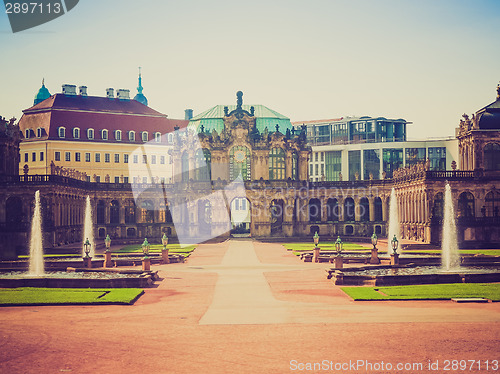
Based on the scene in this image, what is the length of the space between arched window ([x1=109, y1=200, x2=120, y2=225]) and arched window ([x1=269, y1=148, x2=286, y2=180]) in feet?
94.7

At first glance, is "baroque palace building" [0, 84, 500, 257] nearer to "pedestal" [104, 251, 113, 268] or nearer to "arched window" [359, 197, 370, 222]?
"arched window" [359, 197, 370, 222]

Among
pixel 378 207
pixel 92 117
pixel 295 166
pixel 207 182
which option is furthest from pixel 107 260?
pixel 92 117

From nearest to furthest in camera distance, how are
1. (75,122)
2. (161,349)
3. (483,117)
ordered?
(161,349) < (483,117) < (75,122)

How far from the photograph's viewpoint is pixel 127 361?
2894cm

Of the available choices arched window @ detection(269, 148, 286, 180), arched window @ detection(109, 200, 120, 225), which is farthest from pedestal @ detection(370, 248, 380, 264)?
arched window @ detection(109, 200, 120, 225)

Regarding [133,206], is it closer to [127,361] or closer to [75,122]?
[75,122]

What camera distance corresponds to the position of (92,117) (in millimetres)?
138625

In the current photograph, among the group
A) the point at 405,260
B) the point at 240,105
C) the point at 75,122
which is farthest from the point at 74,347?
the point at 75,122

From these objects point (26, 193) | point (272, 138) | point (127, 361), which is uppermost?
point (272, 138)

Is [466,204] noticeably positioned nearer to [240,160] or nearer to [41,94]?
[240,160]

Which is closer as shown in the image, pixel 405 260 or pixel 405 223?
pixel 405 260

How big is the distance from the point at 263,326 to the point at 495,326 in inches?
481

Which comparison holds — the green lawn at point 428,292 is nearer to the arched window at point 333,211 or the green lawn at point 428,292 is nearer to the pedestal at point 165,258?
the pedestal at point 165,258

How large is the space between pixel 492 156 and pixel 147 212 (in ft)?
200
